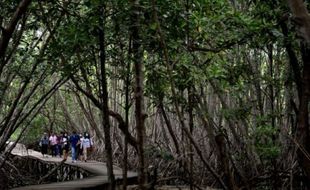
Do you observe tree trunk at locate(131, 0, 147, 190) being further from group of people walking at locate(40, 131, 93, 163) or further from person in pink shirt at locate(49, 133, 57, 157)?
person in pink shirt at locate(49, 133, 57, 157)

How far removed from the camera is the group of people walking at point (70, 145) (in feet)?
45.5

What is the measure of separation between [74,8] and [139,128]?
4.82 ft

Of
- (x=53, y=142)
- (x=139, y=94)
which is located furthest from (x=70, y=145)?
(x=139, y=94)

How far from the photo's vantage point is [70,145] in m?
15.1

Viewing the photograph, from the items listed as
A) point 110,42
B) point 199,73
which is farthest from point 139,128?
point 110,42

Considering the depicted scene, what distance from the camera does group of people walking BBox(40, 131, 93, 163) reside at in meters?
13.9

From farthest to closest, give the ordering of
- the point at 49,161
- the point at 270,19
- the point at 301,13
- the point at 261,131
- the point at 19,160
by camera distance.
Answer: the point at 19,160
the point at 49,161
the point at 261,131
the point at 270,19
the point at 301,13

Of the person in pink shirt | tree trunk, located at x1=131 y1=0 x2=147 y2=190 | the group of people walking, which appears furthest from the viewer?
the person in pink shirt

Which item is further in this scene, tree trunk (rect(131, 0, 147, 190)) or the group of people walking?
the group of people walking

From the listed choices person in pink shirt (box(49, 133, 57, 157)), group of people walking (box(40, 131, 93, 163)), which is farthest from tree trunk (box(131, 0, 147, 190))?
person in pink shirt (box(49, 133, 57, 157))

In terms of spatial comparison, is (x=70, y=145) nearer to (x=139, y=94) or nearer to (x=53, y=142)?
(x=53, y=142)

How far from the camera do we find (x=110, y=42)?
5855 mm

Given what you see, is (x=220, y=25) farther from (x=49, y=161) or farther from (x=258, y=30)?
(x=49, y=161)

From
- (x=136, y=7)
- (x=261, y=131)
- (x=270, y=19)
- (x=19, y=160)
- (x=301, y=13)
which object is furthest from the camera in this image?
(x=19, y=160)
